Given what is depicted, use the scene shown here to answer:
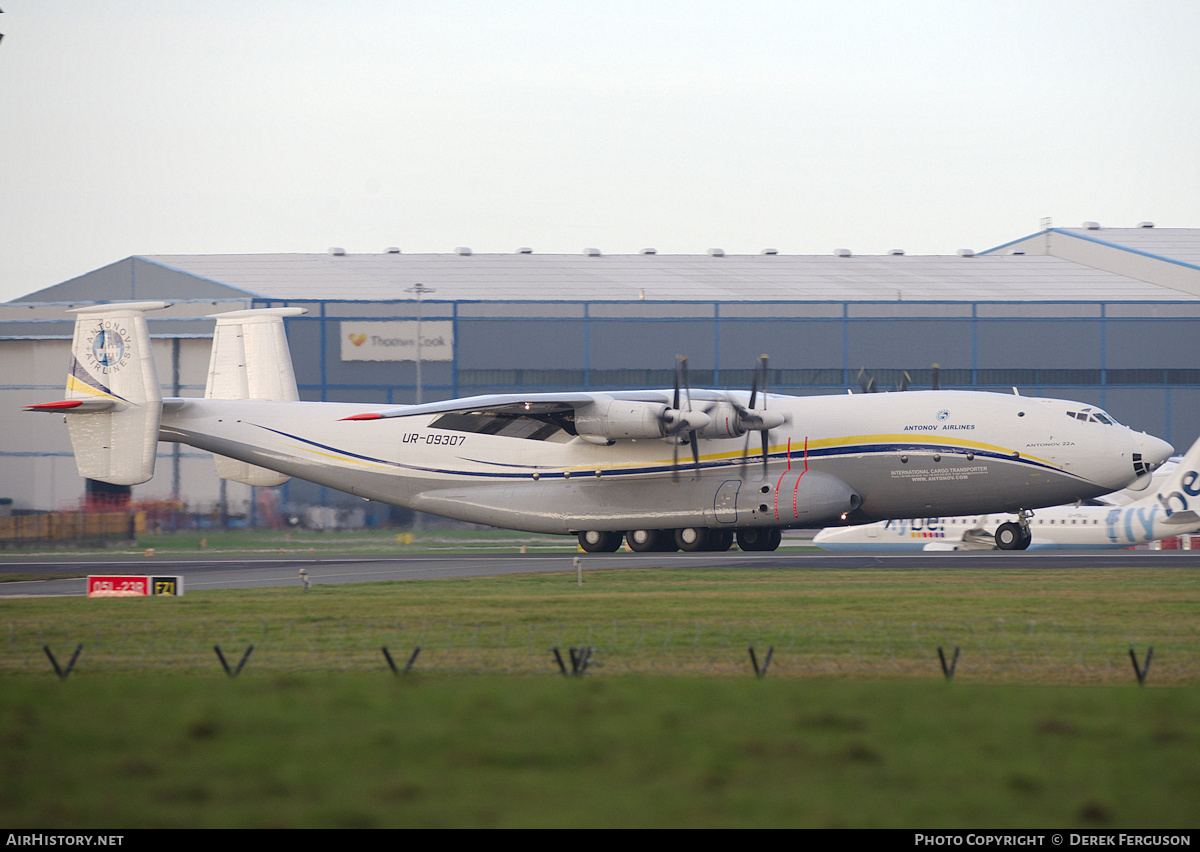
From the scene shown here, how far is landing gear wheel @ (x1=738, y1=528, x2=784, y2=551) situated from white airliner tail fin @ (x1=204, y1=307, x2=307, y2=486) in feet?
59.7

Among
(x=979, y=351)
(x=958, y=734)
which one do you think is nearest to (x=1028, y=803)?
(x=958, y=734)

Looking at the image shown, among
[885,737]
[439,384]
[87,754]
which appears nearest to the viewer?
[87,754]

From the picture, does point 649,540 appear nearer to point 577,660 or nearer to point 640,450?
point 640,450

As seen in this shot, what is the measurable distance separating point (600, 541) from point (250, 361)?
16.2 metres

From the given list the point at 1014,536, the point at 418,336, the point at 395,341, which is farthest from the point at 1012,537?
the point at 395,341

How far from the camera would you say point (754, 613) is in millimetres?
24062

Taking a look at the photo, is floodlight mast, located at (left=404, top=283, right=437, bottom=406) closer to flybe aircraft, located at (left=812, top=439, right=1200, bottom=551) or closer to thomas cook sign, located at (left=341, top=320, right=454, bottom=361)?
thomas cook sign, located at (left=341, top=320, right=454, bottom=361)

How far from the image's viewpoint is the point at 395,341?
6581cm

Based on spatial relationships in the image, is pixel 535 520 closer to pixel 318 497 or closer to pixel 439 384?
pixel 318 497

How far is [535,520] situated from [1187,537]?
27257 millimetres

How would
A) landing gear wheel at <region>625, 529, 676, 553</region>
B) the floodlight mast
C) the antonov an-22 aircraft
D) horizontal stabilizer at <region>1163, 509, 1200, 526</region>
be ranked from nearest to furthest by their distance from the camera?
the antonov an-22 aircraft → landing gear wheel at <region>625, 529, 676, 553</region> → horizontal stabilizer at <region>1163, 509, 1200, 526</region> → the floodlight mast

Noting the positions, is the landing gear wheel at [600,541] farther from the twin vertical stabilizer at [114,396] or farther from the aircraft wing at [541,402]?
Result: the twin vertical stabilizer at [114,396]

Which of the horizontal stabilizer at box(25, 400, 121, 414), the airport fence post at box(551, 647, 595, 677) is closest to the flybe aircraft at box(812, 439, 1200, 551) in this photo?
the airport fence post at box(551, 647, 595, 677)

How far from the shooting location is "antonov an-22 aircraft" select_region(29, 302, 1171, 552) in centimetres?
3822
